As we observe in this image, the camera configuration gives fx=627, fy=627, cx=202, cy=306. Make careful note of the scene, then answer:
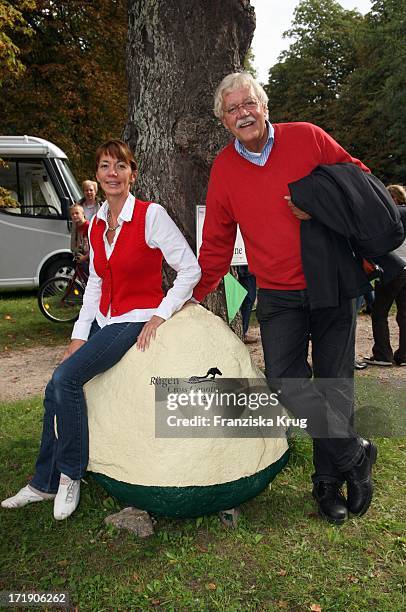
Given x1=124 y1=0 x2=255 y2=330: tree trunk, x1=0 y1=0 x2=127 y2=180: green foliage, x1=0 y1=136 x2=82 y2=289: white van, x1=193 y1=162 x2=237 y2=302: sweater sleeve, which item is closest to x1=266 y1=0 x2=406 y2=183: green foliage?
x1=0 y1=0 x2=127 y2=180: green foliage

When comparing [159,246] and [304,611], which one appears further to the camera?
[159,246]

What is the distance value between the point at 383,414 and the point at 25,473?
3.04 metres

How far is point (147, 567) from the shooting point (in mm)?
3158

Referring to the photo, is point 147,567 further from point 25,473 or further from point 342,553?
point 25,473

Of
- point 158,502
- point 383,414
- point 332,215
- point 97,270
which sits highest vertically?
point 332,215

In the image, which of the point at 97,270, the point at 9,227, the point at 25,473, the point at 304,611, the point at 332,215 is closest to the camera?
the point at 304,611

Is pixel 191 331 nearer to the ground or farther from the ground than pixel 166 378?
farther from the ground

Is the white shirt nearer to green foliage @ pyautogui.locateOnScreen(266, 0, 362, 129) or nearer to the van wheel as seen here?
the van wheel

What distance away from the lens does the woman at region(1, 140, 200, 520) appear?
3.24 metres

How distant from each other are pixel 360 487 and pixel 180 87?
287cm

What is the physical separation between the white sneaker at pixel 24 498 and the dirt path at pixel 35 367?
2593 mm

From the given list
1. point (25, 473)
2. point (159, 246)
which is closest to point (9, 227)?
point (25, 473)

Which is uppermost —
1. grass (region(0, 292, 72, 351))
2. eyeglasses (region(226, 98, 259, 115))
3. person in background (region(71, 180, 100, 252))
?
eyeglasses (region(226, 98, 259, 115))

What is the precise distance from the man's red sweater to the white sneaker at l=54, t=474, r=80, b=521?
155cm
